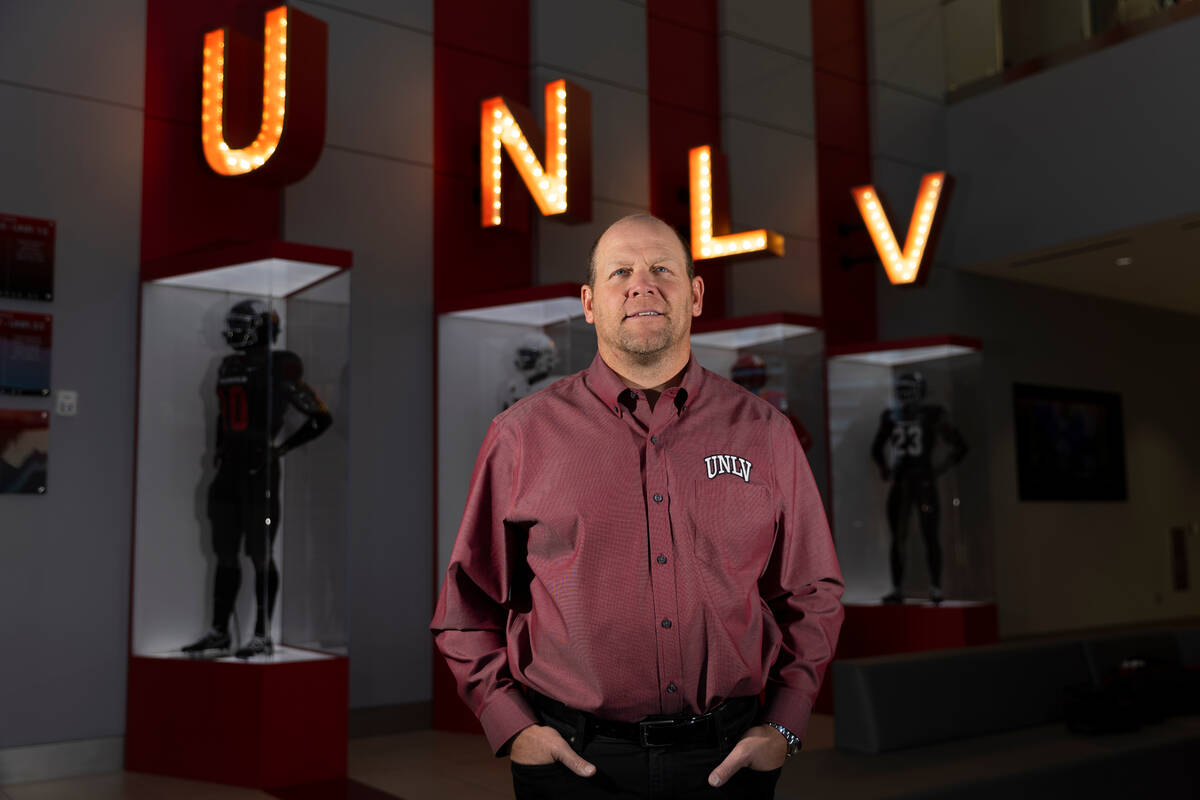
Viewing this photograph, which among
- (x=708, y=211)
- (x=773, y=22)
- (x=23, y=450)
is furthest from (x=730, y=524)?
(x=773, y=22)

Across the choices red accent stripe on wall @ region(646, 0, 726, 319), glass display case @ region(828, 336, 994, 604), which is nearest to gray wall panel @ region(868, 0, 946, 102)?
red accent stripe on wall @ region(646, 0, 726, 319)

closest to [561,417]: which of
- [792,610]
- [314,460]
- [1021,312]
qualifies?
[792,610]

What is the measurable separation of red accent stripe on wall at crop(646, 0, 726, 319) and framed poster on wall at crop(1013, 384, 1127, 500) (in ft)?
11.3

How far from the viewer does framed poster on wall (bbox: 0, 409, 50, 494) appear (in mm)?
4555

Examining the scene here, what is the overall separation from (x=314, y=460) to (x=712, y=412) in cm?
340

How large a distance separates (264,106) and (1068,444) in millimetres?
7410

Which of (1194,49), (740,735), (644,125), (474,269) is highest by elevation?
(1194,49)

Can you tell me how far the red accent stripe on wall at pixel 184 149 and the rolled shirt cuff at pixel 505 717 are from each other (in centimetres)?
406

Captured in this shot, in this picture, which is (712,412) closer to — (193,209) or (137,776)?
(137,776)

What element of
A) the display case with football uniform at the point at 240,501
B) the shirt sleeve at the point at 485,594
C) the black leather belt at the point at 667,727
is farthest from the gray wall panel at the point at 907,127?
the black leather belt at the point at 667,727

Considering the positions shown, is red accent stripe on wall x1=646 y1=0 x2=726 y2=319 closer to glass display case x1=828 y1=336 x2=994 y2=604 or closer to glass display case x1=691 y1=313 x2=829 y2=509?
glass display case x1=691 y1=313 x2=829 y2=509

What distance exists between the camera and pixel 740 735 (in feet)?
4.80

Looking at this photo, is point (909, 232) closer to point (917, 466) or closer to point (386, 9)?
point (917, 466)

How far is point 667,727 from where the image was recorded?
142 centimetres
